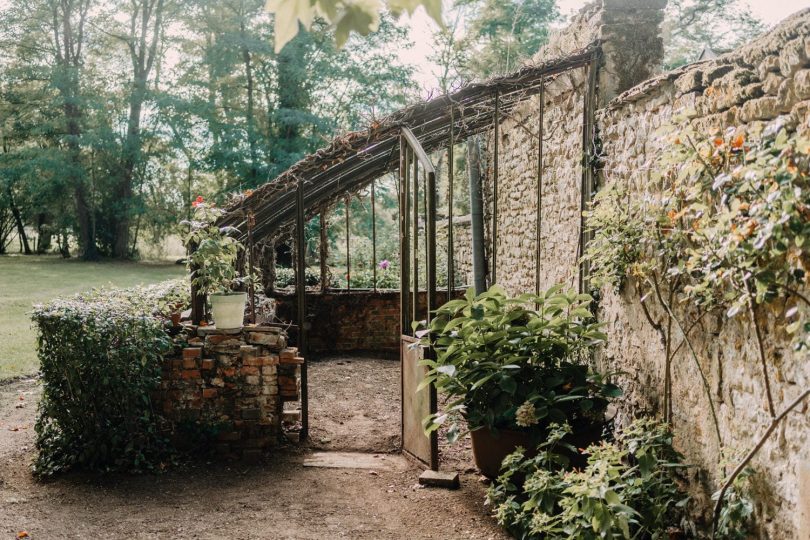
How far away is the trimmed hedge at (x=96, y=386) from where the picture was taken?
14.1ft

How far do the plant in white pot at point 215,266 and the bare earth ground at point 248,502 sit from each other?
1088 mm

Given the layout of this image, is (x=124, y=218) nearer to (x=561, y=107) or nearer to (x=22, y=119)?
(x=22, y=119)

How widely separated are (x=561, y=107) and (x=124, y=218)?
19.1 m

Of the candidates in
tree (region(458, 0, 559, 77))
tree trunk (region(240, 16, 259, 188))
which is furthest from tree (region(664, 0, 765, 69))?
tree trunk (region(240, 16, 259, 188))

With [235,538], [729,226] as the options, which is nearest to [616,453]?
[729,226]

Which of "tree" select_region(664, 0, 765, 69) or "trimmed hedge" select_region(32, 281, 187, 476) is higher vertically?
"tree" select_region(664, 0, 765, 69)

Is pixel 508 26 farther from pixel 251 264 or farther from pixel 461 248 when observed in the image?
pixel 251 264

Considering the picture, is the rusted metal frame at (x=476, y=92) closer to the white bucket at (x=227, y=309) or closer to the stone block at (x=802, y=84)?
the white bucket at (x=227, y=309)

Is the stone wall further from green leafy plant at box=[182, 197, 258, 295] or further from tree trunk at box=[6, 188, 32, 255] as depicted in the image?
tree trunk at box=[6, 188, 32, 255]

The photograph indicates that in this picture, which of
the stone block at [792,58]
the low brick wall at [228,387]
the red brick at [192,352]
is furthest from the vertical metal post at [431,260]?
the stone block at [792,58]

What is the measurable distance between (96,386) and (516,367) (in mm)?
2804

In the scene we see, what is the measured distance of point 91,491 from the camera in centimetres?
407

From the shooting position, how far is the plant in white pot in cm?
472

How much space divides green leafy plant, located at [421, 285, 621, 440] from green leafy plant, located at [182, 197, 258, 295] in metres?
1.80
